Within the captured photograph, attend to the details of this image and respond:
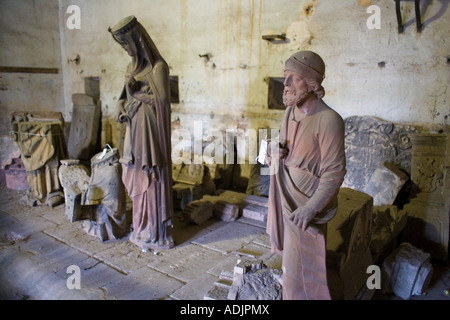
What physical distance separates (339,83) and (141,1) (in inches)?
200

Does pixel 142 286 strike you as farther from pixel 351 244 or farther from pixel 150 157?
pixel 351 244

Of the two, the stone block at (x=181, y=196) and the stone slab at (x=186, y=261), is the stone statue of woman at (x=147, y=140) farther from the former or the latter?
the stone block at (x=181, y=196)

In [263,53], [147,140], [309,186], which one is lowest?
[309,186]

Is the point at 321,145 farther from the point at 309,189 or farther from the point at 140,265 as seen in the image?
the point at 140,265

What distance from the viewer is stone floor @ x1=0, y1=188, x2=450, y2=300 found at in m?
3.57

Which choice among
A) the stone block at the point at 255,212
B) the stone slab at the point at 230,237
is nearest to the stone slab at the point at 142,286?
the stone slab at the point at 230,237

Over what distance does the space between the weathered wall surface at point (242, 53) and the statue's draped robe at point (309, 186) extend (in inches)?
133

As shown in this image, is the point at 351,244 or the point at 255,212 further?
the point at 255,212

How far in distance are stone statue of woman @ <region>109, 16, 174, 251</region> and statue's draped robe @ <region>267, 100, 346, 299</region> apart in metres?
1.83

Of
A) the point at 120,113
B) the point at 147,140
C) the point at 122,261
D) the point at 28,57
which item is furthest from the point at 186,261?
the point at 28,57

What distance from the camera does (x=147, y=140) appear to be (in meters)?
4.12

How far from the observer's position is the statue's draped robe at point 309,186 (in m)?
2.55

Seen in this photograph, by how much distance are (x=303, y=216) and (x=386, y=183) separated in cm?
307

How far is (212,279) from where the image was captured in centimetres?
374
